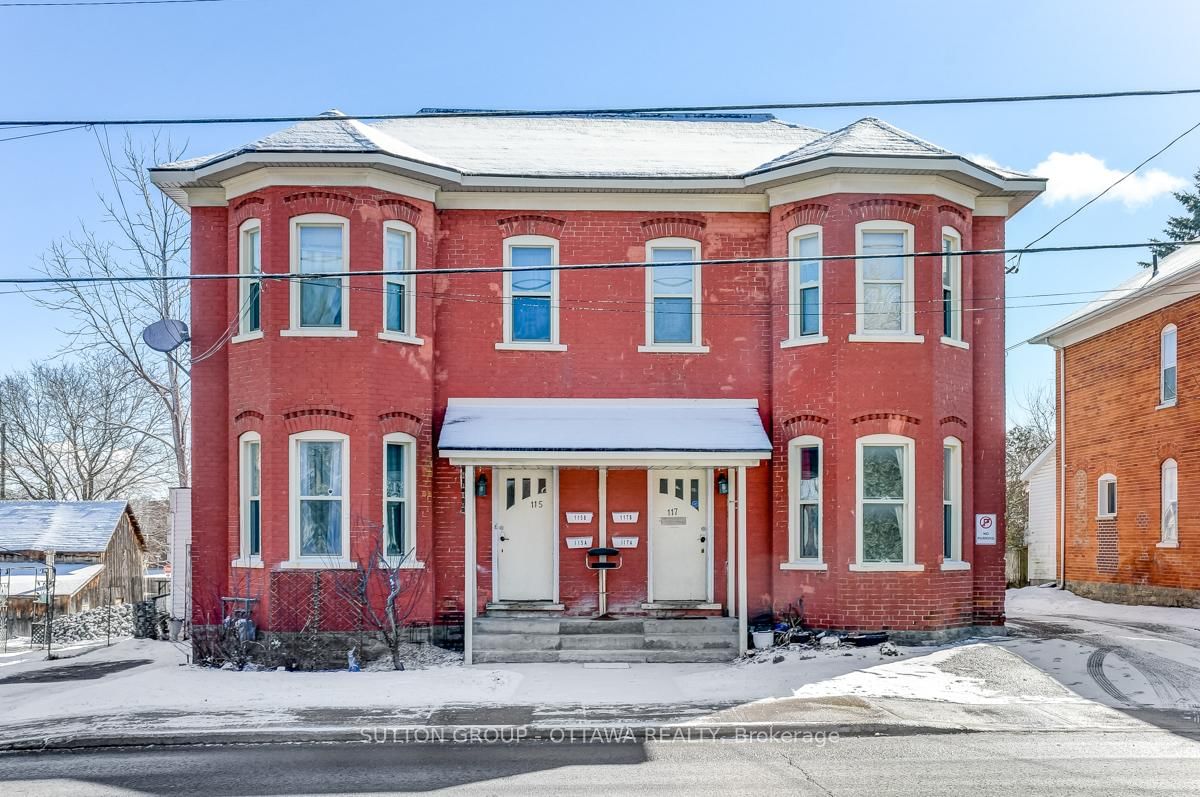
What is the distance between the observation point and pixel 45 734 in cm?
973

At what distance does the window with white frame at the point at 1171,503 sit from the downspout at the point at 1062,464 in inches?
170

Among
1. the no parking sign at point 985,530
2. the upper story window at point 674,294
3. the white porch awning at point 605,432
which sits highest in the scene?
the upper story window at point 674,294

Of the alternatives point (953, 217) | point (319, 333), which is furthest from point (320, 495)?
point (953, 217)

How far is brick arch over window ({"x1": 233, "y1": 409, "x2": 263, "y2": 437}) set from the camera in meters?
14.4

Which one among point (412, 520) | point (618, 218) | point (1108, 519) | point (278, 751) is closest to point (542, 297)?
point (618, 218)

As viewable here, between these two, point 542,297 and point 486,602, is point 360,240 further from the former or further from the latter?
point 486,602

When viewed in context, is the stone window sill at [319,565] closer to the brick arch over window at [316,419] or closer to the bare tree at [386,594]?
the bare tree at [386,594]

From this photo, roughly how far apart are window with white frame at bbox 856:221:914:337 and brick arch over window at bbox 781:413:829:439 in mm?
1432

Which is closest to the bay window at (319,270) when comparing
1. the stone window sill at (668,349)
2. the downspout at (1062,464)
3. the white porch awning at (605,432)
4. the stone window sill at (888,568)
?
the white porch awning at (605,432)

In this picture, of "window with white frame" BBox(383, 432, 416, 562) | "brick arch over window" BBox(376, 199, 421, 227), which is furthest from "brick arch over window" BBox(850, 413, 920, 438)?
"brick arch over window" BBox(376, 199, 421, 227)

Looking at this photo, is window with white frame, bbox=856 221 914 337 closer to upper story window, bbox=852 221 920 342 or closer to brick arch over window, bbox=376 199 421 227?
upper story window, bbox=852 221 920 342

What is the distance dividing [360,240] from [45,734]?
7242 mm

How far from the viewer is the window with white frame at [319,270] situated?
14281 millimetres

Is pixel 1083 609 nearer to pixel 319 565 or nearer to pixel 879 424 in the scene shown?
pixel 879 424
